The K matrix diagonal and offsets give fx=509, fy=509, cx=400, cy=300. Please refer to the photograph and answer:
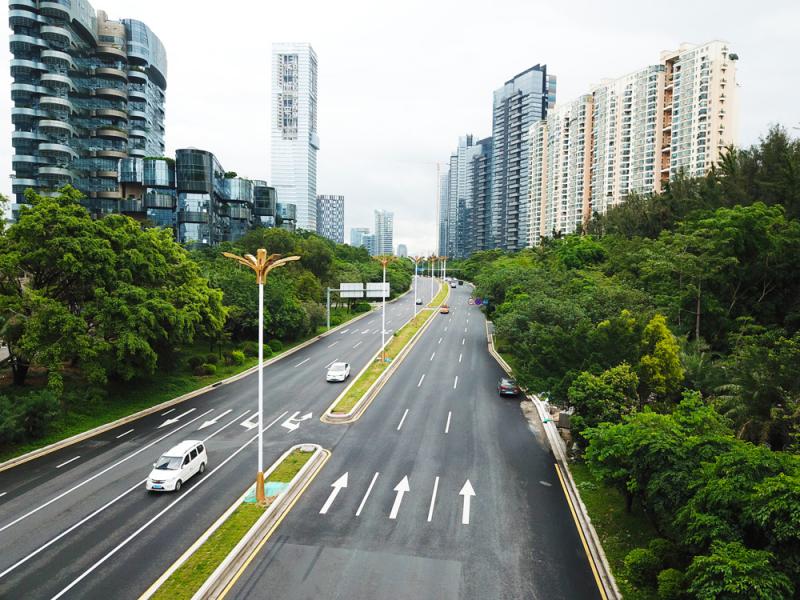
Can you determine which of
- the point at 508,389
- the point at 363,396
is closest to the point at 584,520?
the point at 508,389

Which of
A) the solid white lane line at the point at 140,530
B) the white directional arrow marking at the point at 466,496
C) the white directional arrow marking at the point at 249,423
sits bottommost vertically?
the white directional arrow marking at the point at 466,496

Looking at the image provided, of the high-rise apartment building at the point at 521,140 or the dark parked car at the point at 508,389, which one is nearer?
the dark parked car at the point at 508,389

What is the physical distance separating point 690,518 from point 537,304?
101 ft

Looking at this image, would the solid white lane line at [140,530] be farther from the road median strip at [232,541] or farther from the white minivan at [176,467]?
the road median strip at [232,541]

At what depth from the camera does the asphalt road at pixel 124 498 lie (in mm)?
16078

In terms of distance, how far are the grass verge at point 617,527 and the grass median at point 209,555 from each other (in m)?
12.6

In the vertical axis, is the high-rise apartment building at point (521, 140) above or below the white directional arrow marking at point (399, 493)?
above

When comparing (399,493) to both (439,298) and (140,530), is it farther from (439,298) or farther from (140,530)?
(439,298)

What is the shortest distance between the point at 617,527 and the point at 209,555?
1462cm

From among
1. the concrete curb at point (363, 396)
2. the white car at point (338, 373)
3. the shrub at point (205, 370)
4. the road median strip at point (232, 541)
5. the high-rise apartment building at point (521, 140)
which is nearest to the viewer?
the road median strip at point (232, 541)

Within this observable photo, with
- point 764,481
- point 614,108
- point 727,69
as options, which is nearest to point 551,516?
point 764,481

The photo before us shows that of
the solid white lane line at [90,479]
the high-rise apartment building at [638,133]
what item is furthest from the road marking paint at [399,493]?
the high-rise apartment building at [638,133]

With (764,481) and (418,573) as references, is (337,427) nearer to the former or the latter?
(418,573)

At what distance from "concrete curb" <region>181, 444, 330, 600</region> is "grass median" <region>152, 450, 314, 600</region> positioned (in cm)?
21
